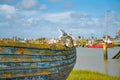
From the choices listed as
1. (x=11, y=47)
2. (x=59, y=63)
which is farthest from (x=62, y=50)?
(x=11, y=47)

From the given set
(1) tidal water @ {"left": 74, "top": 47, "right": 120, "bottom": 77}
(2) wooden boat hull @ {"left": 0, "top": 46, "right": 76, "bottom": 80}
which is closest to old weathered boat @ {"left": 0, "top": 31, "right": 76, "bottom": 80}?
(2) wooden boat hull @ {"left": 0, "top": 46, "right": 76, "bottom": 80}

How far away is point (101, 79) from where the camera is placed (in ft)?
54.3

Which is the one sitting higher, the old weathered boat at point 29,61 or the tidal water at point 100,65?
the old weathered boat at point 29,61

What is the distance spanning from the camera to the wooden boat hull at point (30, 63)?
283 inches

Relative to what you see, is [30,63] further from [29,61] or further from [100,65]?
[100,65]

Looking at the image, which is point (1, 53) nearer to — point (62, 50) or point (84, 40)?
point (62, 50)

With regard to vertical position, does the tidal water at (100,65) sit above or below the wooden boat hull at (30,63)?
below

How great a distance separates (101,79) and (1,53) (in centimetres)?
1025

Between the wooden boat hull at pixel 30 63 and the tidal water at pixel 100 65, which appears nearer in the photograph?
the wooden boat hull at pixel 30 63

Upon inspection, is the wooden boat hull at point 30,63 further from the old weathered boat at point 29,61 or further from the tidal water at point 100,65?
the tidal water at point 100,65

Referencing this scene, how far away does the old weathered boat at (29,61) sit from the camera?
282 inches

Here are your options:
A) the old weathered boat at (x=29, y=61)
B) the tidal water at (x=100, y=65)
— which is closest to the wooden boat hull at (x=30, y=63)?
the old weathered boat at (x=29, y=61)

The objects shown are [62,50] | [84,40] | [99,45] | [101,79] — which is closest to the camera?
[62,50]

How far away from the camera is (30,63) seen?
8.05m
